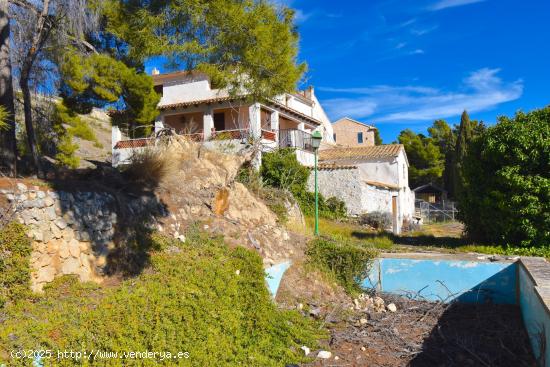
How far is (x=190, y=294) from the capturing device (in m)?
5.79

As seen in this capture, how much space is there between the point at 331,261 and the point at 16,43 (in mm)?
7682

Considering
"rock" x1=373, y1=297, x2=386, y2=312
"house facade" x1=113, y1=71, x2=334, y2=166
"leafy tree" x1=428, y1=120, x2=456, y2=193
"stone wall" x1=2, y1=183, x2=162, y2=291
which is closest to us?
"stone wall" x1=2, y1=183, x2=162, y2=291

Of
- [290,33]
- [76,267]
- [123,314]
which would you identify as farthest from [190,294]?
[290,33]

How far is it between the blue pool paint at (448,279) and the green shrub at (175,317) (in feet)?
9.05

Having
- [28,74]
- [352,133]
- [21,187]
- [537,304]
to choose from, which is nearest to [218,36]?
[28,74]

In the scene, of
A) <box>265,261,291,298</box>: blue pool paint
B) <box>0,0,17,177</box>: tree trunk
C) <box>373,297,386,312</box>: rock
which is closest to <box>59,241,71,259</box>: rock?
<box>0,0,17,177</box>: tree trunk

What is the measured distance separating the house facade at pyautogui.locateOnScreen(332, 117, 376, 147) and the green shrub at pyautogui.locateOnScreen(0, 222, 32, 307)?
36.0m

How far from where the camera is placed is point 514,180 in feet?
32.3

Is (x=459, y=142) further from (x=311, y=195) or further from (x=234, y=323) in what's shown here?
(x=234, y=323)

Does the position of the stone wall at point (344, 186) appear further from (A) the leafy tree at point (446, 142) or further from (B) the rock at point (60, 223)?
(A) the leafy tree at point (446, 142)

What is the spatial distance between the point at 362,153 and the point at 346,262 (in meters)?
16.6

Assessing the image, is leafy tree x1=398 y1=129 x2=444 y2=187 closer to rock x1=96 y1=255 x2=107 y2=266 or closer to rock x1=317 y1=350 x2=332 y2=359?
rock x1=317 y1=350 x2=332 y2=359

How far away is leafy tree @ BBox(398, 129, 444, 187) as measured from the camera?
139ft

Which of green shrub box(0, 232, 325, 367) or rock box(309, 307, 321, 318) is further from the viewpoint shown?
rock box(309, 307, 321, 318)
